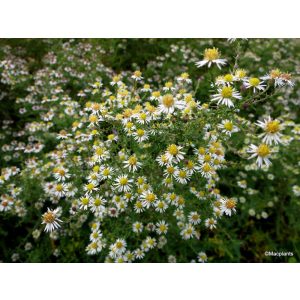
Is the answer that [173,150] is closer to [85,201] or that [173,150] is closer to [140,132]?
[140,132]

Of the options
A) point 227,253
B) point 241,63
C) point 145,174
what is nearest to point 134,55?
point 241,63

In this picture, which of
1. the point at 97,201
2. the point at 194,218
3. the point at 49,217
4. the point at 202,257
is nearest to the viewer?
the point at 49,217

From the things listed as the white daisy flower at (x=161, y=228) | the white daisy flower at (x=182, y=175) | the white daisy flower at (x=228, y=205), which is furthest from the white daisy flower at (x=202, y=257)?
the white daisy flower at (x=182, y=175)

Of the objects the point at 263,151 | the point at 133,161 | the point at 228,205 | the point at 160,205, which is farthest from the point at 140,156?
the point at 263,151

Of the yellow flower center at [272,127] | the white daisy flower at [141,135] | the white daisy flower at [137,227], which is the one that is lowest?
the white daisy flower at [137,227]

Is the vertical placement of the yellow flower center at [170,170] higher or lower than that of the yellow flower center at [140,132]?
lower

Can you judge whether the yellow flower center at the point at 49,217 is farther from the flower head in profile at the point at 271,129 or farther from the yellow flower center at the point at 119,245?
the flower head in profile at the point at 271,129

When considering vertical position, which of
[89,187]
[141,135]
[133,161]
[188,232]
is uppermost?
[141,135]

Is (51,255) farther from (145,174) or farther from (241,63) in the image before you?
(241,63)
